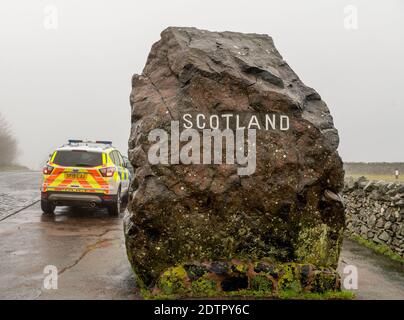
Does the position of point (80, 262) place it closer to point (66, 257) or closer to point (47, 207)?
point (66, 257)

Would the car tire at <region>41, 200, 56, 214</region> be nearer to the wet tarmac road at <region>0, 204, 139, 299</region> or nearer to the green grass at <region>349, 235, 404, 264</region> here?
the wet tarmac road at <region>0, 204, 139, 299</region>

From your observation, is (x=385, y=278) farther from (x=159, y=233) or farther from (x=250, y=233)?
(x=159, y=233)

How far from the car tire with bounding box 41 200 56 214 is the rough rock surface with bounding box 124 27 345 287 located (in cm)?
661

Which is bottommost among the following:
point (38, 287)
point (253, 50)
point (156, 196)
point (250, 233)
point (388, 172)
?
point (388, 172)

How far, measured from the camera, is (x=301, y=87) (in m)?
6.65

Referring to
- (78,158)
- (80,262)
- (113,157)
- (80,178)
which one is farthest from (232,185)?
(113,157)

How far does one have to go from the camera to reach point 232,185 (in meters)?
5.68

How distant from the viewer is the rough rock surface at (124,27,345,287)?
5.57m

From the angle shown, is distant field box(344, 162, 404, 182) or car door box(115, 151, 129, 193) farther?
distant field box(344, 162, 404, 182)

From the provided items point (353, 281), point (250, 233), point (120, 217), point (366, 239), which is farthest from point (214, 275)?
point (120, 217)

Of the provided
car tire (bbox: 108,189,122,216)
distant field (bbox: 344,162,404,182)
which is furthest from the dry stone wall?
distant field (bbox: 344,162,404,182)

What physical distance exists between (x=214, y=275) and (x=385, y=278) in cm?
301

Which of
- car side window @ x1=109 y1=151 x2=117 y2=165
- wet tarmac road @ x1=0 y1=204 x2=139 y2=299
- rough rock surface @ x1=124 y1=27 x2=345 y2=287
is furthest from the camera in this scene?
car side window @ x1=109 y1=151 x2=117 y2=165

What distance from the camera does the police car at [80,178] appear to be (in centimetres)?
1134
